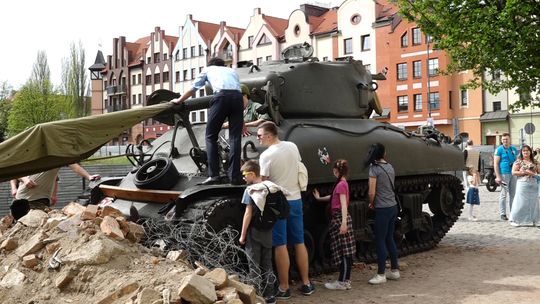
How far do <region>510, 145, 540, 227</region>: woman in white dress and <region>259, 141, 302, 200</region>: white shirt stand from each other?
7.29 meters

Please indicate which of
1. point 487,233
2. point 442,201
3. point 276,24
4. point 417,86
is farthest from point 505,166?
point 276,24

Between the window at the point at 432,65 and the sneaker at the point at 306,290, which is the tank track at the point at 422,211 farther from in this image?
the window at the point at 432,65

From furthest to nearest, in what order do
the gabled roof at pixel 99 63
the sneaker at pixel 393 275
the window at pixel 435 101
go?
the gabled roof at pixel 99 63
the window at pixel 435 101
the sneaker at pixel 393 275

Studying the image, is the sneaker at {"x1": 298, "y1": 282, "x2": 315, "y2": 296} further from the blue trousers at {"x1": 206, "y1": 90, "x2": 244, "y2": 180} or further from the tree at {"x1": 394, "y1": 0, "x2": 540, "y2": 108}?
the tree at {"x1": 394, "y1": 0, "x2": 540, "y2": 108}

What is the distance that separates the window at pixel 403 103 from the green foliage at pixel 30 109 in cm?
2432

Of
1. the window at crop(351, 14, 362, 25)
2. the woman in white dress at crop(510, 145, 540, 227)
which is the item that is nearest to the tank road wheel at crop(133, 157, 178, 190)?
the woman in white dress at crop(510, 145, 540, 227)

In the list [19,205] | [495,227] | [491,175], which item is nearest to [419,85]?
[491,175]

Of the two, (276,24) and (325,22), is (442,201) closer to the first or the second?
(325,22)

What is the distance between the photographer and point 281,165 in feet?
22.4

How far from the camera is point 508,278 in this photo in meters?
8.10

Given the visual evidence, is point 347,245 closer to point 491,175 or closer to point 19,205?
point 19,205

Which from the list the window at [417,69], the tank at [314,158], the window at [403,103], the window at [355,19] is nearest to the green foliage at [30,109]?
the window at [355,19]

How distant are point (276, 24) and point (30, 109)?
24.0 m

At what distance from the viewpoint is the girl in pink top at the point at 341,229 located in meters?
7.50
